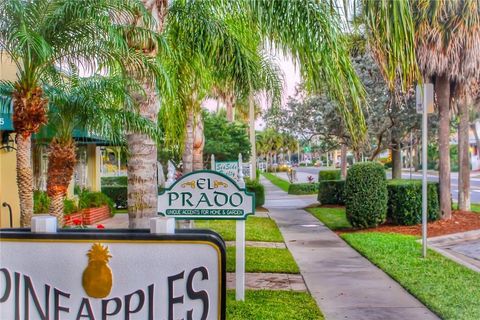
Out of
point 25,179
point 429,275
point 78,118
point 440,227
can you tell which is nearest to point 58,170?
point 25,179

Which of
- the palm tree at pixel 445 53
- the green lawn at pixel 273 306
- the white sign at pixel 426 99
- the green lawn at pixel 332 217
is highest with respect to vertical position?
the palm tree at pixel 445 53

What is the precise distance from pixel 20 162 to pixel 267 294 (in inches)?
134

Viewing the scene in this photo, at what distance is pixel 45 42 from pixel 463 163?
603 inches

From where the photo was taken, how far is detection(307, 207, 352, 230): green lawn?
15.1 m

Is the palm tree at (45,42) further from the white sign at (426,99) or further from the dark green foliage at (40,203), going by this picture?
the dark green foliage at (40,203)

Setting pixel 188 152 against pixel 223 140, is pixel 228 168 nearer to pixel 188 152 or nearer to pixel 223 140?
pixel 188 152

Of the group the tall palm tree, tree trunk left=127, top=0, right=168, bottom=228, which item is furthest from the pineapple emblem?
tree trunk left=127, top=0, right=168, bottom=228

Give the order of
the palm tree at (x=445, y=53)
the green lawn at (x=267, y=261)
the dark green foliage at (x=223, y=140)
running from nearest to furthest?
the green lawn at (x=267, y=261)
the palm tree at (x=445, y=53)
the dark green foliage at (x=223, y=140)

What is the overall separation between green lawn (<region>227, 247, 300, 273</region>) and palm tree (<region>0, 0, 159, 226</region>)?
13.6 feet

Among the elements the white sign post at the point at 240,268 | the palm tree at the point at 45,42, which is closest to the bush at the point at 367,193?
the white sign post at the point at 240,268

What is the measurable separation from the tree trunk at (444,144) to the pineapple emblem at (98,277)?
529 inches

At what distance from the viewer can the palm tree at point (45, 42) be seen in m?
5.59

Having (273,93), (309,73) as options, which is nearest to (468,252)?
(273,93)

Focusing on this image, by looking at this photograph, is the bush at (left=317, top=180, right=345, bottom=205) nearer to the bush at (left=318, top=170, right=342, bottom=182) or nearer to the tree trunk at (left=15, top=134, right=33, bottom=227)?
the bush at (left=318, top=170, right=342, bottom=182)
